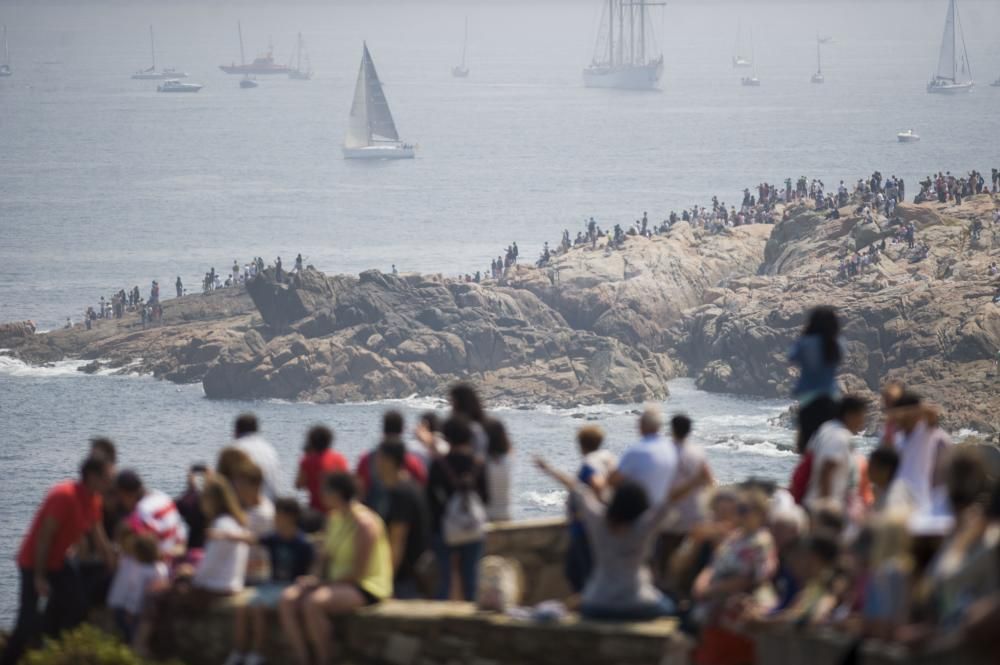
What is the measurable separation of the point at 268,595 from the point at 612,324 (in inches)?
4148

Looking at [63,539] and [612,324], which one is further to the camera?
[612,324]

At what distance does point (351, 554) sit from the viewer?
13961 mm

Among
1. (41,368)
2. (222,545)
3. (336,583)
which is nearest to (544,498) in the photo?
(41,368)

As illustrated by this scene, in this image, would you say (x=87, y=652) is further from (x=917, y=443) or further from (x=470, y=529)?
(x=917, y=443)

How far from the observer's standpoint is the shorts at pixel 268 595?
47.0 ft

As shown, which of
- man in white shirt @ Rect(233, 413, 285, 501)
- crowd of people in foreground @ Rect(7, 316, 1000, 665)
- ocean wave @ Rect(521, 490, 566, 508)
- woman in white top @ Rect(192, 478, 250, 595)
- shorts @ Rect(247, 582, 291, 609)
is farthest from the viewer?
ocean wave @ Rect(521, 490, 566, 508)

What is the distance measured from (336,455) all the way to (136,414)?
333ft

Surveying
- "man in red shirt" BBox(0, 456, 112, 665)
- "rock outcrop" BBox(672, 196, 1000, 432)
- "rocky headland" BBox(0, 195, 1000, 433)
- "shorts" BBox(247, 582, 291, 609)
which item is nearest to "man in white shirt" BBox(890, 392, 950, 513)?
"shorts" BBox(247, 582, 291, 609)

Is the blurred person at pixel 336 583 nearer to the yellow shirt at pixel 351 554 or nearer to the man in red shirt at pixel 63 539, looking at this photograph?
the yellow shirt at pixel 351 554

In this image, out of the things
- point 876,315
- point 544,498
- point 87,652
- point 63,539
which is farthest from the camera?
point 876,315

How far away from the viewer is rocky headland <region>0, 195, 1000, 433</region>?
102438mm

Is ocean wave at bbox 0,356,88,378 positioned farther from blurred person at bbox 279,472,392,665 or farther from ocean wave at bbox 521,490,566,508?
blurred person at bbox 279,472,392,665

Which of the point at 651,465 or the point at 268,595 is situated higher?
the point at 651,465

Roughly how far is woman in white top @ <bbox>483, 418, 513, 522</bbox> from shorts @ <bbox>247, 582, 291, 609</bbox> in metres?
1.97
